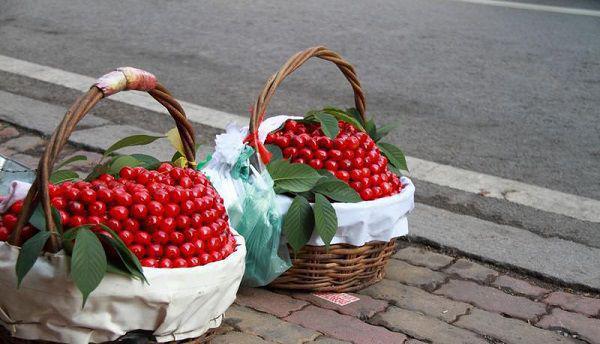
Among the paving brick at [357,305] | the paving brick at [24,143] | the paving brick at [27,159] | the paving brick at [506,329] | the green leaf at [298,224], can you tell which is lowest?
the paving brick at [24,143]

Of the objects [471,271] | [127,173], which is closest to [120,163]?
[127,173]

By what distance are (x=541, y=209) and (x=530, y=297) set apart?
1252 millimetres

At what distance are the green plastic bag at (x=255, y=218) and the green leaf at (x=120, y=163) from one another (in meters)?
0.37

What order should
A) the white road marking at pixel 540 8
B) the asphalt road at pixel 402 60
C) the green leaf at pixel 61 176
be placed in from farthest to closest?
the white road marking at pixel 540 8, the asphalt road at pixel 402 60, the green leaf at pixel 61 176

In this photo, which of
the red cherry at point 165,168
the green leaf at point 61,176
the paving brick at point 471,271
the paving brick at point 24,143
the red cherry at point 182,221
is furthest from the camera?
the paving brick at point 24,143

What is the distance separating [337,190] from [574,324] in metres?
1.01

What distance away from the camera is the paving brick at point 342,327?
10.6 feet

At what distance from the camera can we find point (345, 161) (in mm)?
3646

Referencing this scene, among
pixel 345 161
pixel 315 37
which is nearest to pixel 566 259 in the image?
pixel 345 161

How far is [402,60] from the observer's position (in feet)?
27.6

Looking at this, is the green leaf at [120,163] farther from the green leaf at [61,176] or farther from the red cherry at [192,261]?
the red cherry at [192,261]

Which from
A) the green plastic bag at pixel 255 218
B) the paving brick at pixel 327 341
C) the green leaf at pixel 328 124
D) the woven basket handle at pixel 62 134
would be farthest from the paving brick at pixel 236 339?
the green leaf at pixel 328 124

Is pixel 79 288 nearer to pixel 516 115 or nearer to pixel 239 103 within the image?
pixel 239 103

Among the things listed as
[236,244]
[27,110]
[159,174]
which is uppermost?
[159,174]
